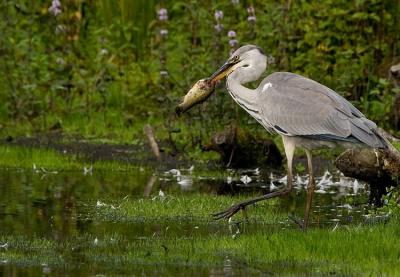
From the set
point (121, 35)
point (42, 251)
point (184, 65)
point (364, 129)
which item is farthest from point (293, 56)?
point (42, 251)

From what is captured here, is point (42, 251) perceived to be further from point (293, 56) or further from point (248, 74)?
point (293, 56)

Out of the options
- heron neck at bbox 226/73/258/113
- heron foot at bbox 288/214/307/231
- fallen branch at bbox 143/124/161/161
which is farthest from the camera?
fallen branch at bbox 143/124/161/161

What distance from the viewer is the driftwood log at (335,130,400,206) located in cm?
976

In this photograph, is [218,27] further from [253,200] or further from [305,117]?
[253,200]

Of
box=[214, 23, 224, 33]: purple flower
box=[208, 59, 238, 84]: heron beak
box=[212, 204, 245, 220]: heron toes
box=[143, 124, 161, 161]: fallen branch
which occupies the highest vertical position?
box=[214, 23, 224, 33]: purple flower

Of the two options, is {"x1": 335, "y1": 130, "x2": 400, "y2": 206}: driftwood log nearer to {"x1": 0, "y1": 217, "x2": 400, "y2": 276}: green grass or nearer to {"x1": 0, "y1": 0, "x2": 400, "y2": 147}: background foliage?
{"x1": 0, "y1": 217, "x2": 400, "y2": 276}: green grass

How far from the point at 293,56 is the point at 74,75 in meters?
3.12

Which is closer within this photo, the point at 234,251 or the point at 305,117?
the point at 234,251

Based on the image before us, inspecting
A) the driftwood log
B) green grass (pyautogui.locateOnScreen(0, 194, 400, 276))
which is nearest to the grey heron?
green grass (pyautogui.locateOnScreen(0, 194, 400, 276))

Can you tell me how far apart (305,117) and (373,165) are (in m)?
1.02

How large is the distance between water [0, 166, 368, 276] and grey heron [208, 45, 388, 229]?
2.14 feet

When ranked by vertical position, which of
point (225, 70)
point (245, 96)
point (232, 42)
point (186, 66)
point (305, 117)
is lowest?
point (305, 117)

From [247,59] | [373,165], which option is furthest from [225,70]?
[373,165]

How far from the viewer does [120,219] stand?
9508 mm
